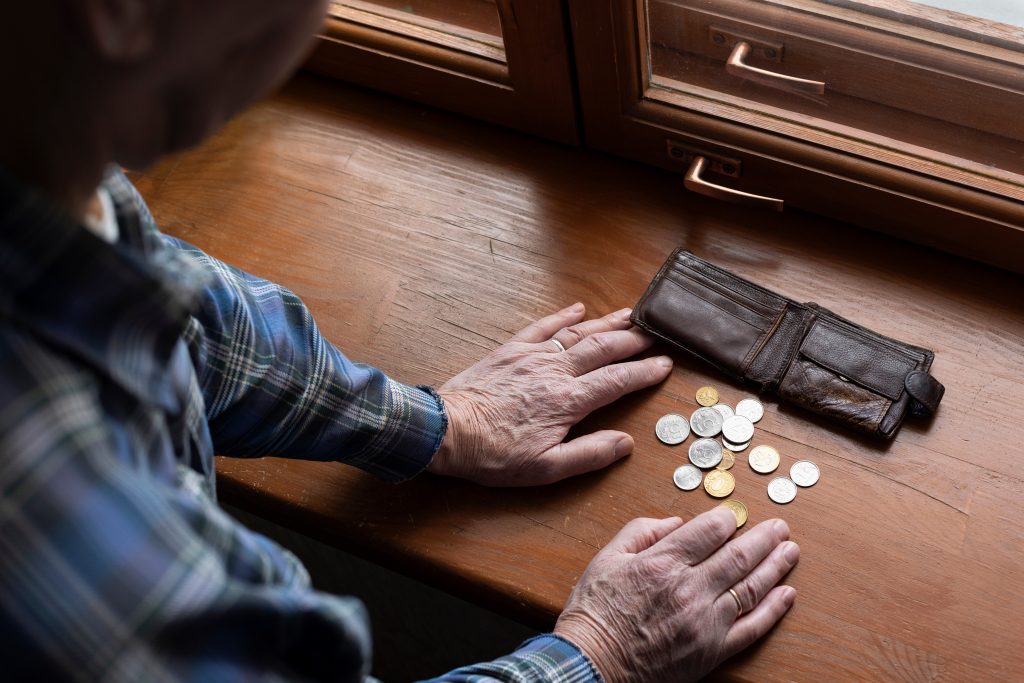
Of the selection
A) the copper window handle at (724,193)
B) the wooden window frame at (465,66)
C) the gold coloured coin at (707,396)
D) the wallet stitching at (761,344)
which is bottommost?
the gold coloured coin at (707,396)

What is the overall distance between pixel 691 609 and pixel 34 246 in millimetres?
809

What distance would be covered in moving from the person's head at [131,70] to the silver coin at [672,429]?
824mm

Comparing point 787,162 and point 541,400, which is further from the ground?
point 787,162

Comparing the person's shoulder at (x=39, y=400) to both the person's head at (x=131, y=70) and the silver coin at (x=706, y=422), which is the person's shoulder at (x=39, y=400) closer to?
the person's head at (x=131, y=70)

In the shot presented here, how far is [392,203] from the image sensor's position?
1.59 metres

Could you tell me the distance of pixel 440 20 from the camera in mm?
1587

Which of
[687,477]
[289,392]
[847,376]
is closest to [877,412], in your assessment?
[847,376]

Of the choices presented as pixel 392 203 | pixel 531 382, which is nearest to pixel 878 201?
pixel 531 382

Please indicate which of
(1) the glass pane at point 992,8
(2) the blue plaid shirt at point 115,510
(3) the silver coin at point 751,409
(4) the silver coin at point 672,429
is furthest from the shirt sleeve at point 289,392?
(1) the glass pane at point 992,8

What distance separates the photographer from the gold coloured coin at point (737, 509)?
1.21 meters

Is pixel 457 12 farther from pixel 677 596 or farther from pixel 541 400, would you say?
pixel 677 596

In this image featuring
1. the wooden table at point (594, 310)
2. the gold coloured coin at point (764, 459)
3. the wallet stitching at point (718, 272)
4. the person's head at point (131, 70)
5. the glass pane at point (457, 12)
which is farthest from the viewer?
the glass pane at point (457, 12)

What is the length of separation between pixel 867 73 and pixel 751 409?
1.64 feet

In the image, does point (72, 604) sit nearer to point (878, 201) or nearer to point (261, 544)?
point (261, 544)
